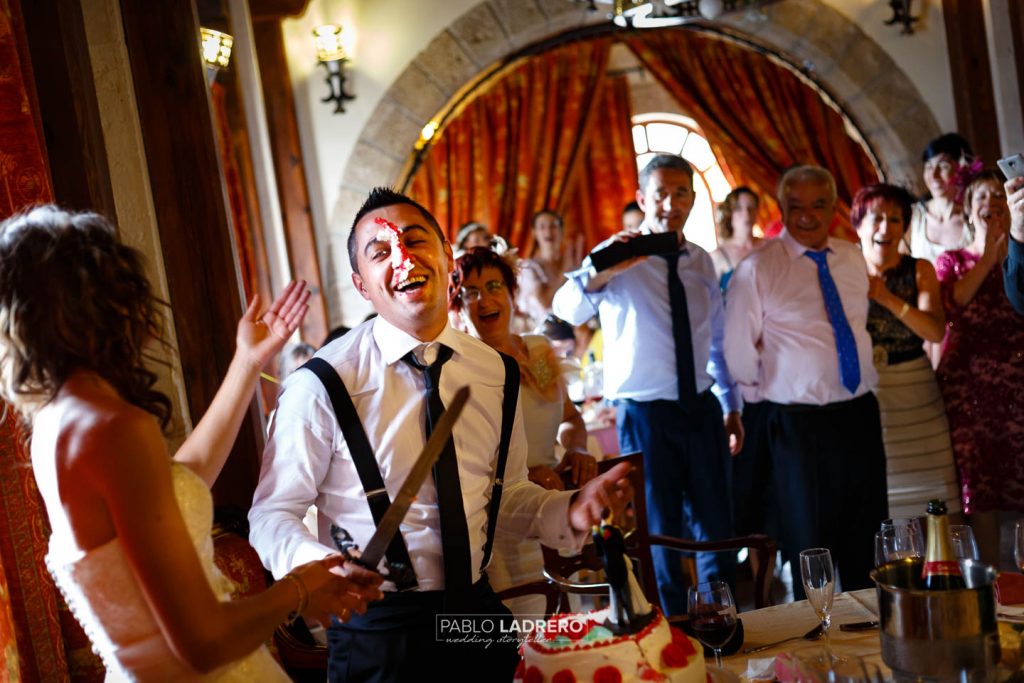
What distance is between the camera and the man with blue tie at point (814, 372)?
3.51 meters

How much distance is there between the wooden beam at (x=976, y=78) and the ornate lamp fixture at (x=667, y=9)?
223 centimetres

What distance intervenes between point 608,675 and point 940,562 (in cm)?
51

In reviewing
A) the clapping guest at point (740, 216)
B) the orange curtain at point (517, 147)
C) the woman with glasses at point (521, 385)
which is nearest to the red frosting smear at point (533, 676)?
the woman with glasses at point (521, 385)

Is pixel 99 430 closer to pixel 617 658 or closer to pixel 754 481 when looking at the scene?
pixel 617 658

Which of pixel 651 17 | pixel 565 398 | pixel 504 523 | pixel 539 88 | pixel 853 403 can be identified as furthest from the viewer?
pixel 539 88

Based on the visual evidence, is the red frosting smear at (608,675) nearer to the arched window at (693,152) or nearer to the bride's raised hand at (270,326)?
the bride's raised hand at (270,326)

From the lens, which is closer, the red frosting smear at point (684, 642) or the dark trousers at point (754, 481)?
the red frosting smear at point (684, 642)

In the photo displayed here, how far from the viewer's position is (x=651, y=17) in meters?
4.54

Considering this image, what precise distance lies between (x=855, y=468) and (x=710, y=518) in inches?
20.3

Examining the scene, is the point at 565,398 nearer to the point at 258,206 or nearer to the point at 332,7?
the point at 258,206

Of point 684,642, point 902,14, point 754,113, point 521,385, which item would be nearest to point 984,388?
point 521,385

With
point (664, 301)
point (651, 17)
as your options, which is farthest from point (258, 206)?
point (664, 301)

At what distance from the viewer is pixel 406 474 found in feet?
6.47

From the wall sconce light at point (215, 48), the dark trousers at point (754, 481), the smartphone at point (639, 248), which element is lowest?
the dark trousers at point (754, 481)
